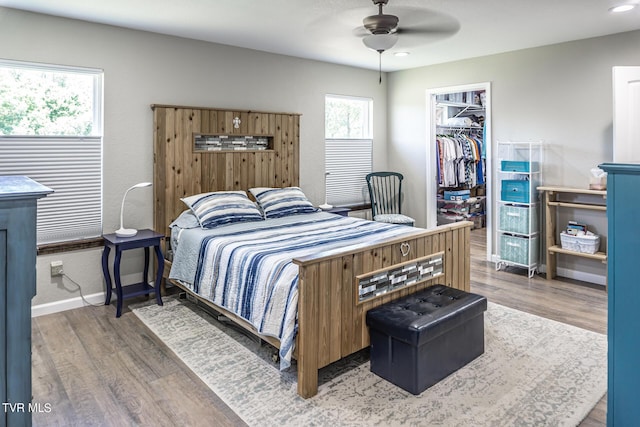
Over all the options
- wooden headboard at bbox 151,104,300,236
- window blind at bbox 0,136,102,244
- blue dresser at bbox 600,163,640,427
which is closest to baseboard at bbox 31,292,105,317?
window blind at bbox 0,136,102,244

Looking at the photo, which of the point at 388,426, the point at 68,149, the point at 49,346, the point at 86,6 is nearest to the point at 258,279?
the point at 388,426

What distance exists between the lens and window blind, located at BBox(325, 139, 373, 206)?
5.79 metres

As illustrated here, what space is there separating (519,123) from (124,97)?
13.8ft

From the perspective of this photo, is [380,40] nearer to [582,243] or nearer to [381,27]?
[381,27]

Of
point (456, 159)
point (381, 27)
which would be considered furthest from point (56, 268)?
point (456, 159)

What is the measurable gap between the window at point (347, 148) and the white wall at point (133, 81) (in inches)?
29.5

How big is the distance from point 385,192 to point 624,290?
4.87 meters

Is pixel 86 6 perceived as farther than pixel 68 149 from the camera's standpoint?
No

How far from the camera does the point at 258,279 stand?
2873 millimetres

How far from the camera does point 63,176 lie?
3754 millimetres

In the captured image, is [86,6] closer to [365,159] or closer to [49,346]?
[49,346]

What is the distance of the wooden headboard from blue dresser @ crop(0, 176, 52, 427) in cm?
300

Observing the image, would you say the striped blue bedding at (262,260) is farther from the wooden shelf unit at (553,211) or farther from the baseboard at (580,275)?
the baseboard at (580,275)

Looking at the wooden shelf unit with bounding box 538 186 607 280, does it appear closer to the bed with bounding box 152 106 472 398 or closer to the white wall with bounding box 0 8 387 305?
the bed with bounding box 152 106 472 398
